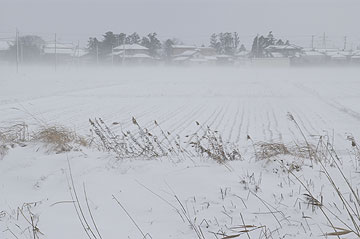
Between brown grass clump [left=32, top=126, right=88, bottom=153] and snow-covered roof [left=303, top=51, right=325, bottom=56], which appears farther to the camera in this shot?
snow-covered roof [left=303, top=51, right=325, bottom=56]

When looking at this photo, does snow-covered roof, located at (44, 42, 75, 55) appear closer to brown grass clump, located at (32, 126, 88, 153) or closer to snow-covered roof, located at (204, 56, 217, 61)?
snow-covered roof, located at (204, 56, 217, 61)

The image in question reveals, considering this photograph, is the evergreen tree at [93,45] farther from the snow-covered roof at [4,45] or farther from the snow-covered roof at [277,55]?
the snow-covered roof at [277,55]

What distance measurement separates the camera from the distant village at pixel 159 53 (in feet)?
200

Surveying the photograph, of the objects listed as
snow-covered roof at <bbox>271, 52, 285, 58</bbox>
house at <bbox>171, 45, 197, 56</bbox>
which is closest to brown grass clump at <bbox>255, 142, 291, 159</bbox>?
snow-covered roof at <bbox>271, 52, 285, 58</bbox>

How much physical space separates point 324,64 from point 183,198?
80.1 metres

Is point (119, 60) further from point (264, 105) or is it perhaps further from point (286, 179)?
point (286, 179)

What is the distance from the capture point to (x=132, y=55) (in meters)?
74.9

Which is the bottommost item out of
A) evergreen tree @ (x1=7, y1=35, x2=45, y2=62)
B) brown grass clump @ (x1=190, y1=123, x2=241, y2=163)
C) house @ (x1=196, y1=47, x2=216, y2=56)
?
brown grass clump @ (x1=190, y1=123, x2=241, y2=163)

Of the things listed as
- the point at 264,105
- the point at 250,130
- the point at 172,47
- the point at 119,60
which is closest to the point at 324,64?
the point at 172,47

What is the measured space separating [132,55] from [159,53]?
1349 cm

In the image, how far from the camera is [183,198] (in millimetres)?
3232

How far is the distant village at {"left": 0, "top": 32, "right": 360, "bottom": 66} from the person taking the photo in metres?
61.1

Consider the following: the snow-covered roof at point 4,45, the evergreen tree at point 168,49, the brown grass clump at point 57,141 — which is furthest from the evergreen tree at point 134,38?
the brown grass clump at point 57,141

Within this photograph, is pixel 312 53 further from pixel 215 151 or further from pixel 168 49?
pixel 215 151
